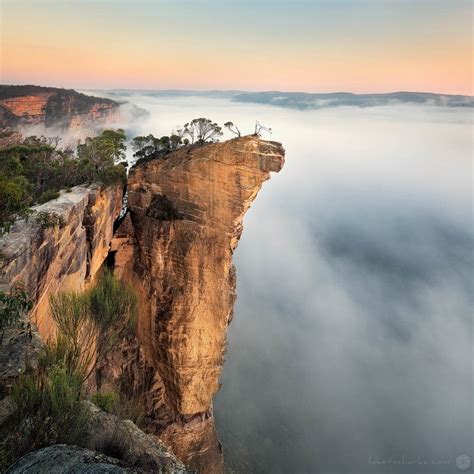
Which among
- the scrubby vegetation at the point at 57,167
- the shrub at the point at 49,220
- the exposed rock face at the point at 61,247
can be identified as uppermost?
the scrubby vegetation at the point at 57,167

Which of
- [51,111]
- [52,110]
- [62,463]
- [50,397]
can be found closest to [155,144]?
[50,397]

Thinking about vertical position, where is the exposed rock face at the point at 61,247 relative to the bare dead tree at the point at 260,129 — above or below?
below

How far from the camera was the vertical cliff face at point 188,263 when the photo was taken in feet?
92.8

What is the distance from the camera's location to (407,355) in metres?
124

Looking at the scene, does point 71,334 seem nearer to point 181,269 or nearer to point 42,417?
point 42,417

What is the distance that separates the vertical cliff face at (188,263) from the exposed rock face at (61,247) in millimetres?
3253

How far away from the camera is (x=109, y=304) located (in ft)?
66.2

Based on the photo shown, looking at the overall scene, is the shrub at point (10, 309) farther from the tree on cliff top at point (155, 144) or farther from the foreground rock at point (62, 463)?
the tree on cliff top at point (155, 144)

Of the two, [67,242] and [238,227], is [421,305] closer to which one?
[238,227]

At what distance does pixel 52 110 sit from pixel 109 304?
308 feet

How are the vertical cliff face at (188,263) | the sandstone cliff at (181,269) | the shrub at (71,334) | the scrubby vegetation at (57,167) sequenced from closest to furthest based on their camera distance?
the shrub at (71,334)
the scrubby vegetation at (57,167)
the sandstone cliff at (181,269)
the vertical cliff face at (188,263)

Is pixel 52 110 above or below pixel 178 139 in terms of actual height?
above

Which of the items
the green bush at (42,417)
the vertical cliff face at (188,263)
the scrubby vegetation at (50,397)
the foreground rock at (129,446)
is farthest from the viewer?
the vertical cliff face at (188,263)

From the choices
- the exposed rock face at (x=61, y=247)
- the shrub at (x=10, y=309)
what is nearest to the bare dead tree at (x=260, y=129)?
the exposed rock face at (x=61, y=247)
